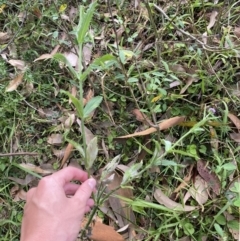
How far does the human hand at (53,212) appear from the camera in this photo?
1334mm

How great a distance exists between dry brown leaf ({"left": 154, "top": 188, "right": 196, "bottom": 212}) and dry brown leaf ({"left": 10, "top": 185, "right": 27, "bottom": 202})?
534 millimetres

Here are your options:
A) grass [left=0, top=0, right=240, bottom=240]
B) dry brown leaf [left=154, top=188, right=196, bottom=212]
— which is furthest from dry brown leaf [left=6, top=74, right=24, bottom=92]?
dry brown leaf [left=154, top=188, right=196, bottom=212]

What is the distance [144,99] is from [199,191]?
16.6 inches

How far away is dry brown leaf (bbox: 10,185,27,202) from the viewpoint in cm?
188

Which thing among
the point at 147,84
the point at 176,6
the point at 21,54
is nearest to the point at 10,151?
the point at 21,54

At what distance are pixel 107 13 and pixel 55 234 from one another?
1.15m

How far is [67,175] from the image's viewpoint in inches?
57.4

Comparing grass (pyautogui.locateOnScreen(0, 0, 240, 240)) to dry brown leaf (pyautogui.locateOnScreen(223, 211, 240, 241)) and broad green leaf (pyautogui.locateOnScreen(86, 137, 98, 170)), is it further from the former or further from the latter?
broad green leaf (pyautogui.locateOnScreen(86, 137, 98, 170))

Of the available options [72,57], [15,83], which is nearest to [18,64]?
[15,83]

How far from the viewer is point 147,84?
1883 millimetres

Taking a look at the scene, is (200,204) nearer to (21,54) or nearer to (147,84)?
(147,84)

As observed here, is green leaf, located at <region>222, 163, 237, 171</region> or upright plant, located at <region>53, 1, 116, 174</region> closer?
upright plant, located at <region>53, 1, 116, 174</region>

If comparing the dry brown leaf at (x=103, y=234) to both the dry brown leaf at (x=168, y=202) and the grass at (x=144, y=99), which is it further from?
the dry brown leaf at (x=168, y=202)

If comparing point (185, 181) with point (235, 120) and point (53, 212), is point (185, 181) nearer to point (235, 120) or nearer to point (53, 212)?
point (235, 120)
